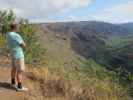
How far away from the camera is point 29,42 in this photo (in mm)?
31453

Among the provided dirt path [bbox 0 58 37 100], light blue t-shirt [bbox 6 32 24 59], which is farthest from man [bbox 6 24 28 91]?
dirt path [bbox 0 58 37 100]

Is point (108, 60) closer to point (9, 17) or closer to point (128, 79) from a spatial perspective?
point (9, 17)

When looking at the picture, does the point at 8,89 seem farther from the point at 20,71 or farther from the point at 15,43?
the point at 15,43

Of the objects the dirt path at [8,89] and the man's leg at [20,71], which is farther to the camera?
the man's leg at [20,71]

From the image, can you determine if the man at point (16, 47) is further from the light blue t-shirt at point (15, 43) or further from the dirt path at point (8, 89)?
the dirt path at point (8, 89)

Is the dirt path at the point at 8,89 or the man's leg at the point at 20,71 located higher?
the man's leg at the point at 20,71

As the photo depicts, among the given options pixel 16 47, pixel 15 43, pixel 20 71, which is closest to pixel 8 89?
pixel 20 71

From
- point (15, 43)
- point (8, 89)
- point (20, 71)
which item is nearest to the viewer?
point (15, 43)

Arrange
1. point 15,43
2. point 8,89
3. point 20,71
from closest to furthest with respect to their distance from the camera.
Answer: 1. point 15,43
2. point 20,71
3. point 8,89

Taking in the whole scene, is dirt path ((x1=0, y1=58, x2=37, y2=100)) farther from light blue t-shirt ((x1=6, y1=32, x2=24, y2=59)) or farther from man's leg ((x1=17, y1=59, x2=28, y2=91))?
light blue t-shirt ((x1=6, y1=32, x2=24, y2=59))

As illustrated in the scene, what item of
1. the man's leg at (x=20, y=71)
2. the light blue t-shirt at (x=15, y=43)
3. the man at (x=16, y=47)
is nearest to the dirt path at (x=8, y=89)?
the man's leg at (x=20, y=71)

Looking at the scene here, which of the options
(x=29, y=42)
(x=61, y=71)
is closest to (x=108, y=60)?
(x=29, y=42)

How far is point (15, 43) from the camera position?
11.1 metres

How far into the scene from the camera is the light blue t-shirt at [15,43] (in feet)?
36.3
